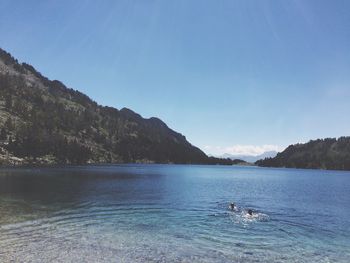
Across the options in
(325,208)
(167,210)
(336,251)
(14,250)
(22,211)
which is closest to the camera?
(14,250)

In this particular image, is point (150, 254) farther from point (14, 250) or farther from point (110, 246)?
point (14, 250)

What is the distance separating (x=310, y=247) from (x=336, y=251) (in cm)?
236

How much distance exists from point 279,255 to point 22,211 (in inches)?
1412

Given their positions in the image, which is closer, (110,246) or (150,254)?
(150,254)

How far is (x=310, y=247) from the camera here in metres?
38.0

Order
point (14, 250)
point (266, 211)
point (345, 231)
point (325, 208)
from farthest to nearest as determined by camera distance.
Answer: point (325, 208) < point (266, 211) < point (345, 231) < point (14, 250)

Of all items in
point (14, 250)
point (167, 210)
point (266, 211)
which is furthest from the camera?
point (266, 211)

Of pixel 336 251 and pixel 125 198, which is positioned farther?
pixel 125 198

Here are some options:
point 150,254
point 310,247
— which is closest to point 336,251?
point 310,247

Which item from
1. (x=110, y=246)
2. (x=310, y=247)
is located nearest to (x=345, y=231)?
(x=310, y=247)

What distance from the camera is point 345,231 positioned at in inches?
1911

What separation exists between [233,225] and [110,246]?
64.6ft

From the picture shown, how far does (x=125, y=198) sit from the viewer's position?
7762cm

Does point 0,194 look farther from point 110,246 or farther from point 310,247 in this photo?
point 310,247
